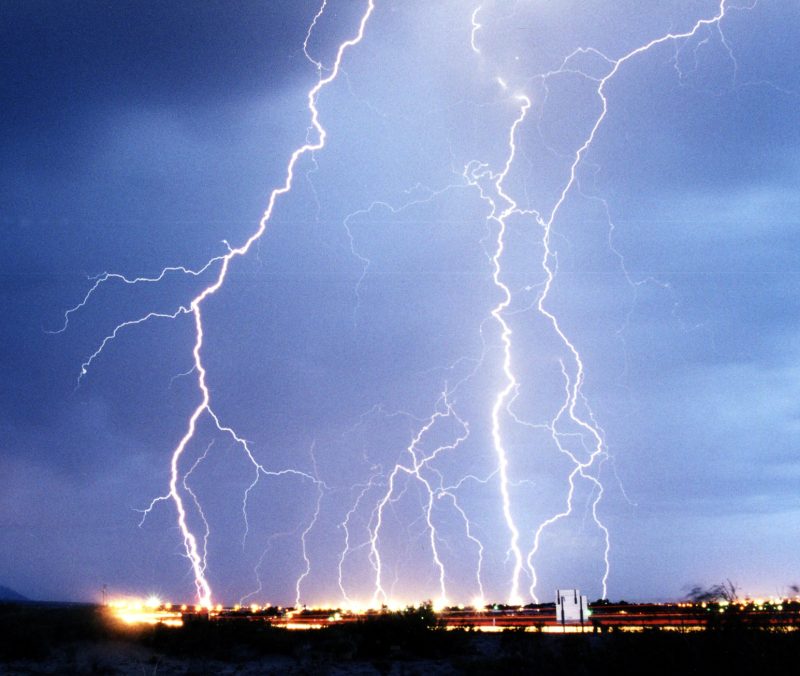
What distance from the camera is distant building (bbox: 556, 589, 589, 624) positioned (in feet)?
40.8

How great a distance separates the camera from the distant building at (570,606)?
1245 cm

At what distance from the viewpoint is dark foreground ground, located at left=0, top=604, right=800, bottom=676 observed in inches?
387

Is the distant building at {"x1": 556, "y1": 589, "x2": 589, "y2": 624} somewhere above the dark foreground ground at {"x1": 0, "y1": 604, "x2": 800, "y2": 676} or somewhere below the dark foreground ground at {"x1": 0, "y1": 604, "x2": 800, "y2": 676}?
above

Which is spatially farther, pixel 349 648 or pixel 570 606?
pixel 349 648

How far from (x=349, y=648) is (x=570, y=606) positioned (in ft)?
13.9

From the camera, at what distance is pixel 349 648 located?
14133mm

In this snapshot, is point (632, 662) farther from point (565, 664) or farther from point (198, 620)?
point (198, 620)

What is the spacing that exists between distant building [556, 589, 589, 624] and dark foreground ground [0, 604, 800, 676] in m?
0.36

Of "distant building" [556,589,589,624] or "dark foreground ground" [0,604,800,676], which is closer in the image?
"dark foreground ground" [0,604,800,676]

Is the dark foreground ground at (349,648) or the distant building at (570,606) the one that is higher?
the distant building at (570,606)

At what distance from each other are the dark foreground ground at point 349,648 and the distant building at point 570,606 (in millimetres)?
356

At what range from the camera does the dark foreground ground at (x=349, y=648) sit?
9.83m

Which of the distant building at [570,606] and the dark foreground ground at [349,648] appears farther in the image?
the distant building at [570,606]

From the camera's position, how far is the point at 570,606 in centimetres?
1250
